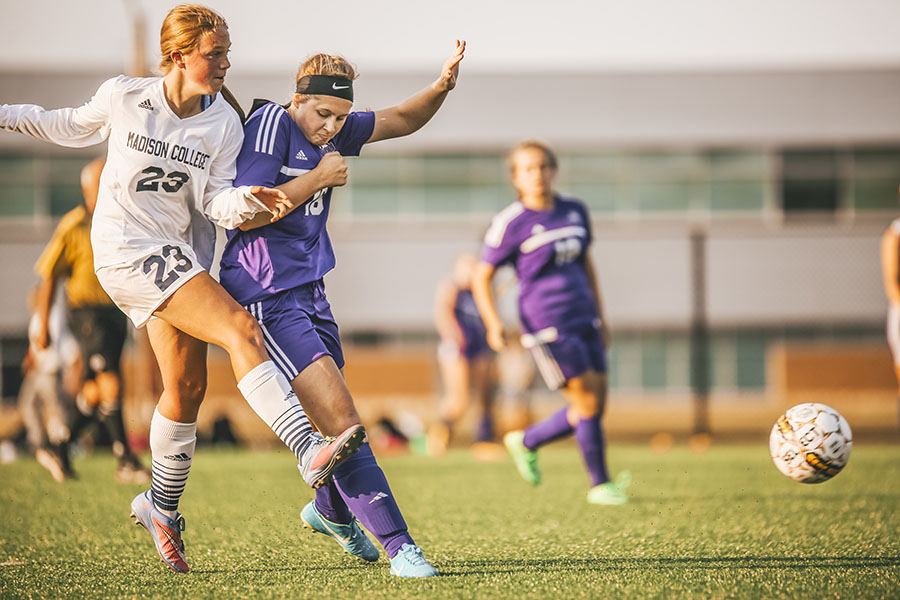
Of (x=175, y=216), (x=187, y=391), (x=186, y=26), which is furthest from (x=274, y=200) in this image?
(x=187, y=391)

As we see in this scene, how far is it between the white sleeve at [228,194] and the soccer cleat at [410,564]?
1350 millimetres

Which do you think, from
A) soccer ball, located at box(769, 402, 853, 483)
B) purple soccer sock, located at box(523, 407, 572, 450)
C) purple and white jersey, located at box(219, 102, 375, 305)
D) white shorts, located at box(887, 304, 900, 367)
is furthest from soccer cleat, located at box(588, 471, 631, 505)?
purple and white jersey, located at box(219, 102, 375, 305)

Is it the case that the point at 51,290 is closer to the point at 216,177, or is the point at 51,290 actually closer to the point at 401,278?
the point at 216,177

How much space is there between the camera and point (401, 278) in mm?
31594

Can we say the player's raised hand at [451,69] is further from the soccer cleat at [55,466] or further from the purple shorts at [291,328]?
the soccer cleat at [55,466]

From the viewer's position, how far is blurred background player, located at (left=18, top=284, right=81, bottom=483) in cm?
851

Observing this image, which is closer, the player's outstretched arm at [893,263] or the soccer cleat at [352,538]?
the soccer cleat at [352,538]

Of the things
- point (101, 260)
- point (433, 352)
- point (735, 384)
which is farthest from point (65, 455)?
point (735, 384)

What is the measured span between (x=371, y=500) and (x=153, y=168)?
1.48 m

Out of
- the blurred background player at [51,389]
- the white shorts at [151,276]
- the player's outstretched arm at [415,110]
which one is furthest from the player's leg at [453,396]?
the white shorts at [151,276]

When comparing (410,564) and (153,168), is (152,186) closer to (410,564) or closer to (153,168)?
(153,168)

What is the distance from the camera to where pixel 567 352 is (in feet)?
21.9

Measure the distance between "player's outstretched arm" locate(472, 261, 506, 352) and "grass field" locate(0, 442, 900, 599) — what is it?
1014 mm

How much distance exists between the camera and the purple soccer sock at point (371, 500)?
4.04 m
